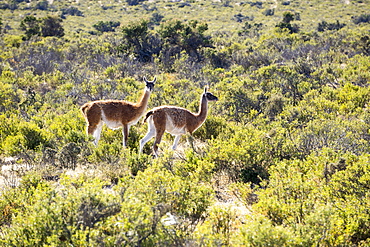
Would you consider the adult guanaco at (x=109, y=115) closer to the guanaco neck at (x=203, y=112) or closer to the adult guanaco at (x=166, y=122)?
the adult guanaco at (x=166, y=122)

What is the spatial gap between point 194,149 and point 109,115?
7.14 ft

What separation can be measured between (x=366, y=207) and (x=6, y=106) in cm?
1161

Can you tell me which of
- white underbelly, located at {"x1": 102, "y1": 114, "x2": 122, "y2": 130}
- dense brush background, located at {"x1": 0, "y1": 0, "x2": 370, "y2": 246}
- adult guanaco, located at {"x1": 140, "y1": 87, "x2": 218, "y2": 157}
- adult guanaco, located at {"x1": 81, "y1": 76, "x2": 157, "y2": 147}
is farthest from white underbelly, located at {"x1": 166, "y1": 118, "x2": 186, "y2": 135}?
white underbelly, located at {"x1": 102, "y1": 114, "x2": 122, "y2": 130}

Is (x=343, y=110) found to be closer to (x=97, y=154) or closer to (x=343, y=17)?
(x=97, y=154)

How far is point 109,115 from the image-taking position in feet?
26.1

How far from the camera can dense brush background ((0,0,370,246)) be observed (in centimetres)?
386

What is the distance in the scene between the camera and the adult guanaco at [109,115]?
7895mm

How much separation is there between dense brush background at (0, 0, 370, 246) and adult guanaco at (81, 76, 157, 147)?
328 mm

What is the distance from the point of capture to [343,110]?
36.7ft

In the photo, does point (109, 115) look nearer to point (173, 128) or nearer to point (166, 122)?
point (166, 122)

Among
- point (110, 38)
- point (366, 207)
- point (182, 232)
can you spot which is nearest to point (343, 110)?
point (366, 207)

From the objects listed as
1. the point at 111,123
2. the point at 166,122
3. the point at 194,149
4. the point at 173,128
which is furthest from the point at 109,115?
the point at 194,149

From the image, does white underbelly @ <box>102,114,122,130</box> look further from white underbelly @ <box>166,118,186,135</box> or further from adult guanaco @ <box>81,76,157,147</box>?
white underbelly @ <box>166,118,186,135</box>

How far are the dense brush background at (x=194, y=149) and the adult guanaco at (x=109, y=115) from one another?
328 mm
